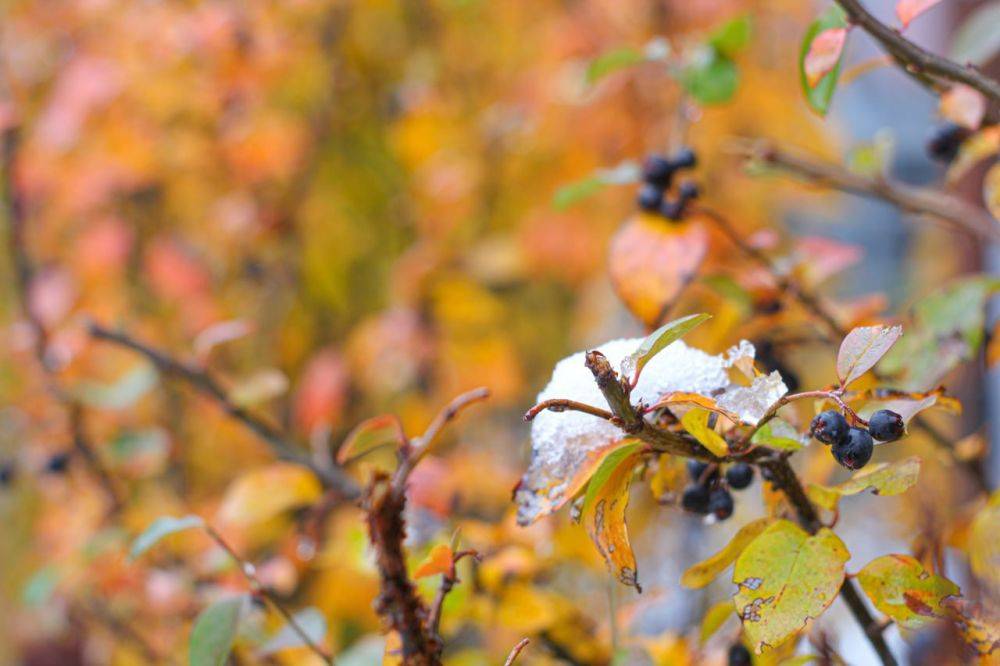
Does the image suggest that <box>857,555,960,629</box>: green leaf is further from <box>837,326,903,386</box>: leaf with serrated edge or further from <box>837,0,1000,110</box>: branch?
<box>837,0,1000,110</box>: branch

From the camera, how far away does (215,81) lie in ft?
5.02

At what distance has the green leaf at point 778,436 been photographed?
39cm

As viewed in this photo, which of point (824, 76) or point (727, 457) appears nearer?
point (727, 457)

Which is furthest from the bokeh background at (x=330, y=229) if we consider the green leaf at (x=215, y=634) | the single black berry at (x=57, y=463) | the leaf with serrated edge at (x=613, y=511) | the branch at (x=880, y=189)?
the leaf with serrated edge at (x=613, y=511)

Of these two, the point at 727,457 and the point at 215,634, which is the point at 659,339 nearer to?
the point at 727,457

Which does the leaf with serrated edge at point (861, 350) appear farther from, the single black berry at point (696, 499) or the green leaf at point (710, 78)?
the green leaf at point (710, 78)

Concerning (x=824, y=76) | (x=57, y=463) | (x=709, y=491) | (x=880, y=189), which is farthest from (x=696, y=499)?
(x=57, y=463)

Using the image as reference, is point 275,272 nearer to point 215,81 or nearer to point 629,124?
point 215,81

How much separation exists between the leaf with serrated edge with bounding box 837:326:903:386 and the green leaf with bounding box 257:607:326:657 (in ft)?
1.20

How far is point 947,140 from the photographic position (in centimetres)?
66

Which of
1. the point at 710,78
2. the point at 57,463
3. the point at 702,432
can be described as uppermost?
the point at 57,463

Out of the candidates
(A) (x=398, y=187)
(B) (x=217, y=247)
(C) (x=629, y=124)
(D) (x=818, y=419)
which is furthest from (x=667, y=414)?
(A) (x=398, y=187)

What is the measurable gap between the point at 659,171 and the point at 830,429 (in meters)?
0.30

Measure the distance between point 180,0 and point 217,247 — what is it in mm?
464
